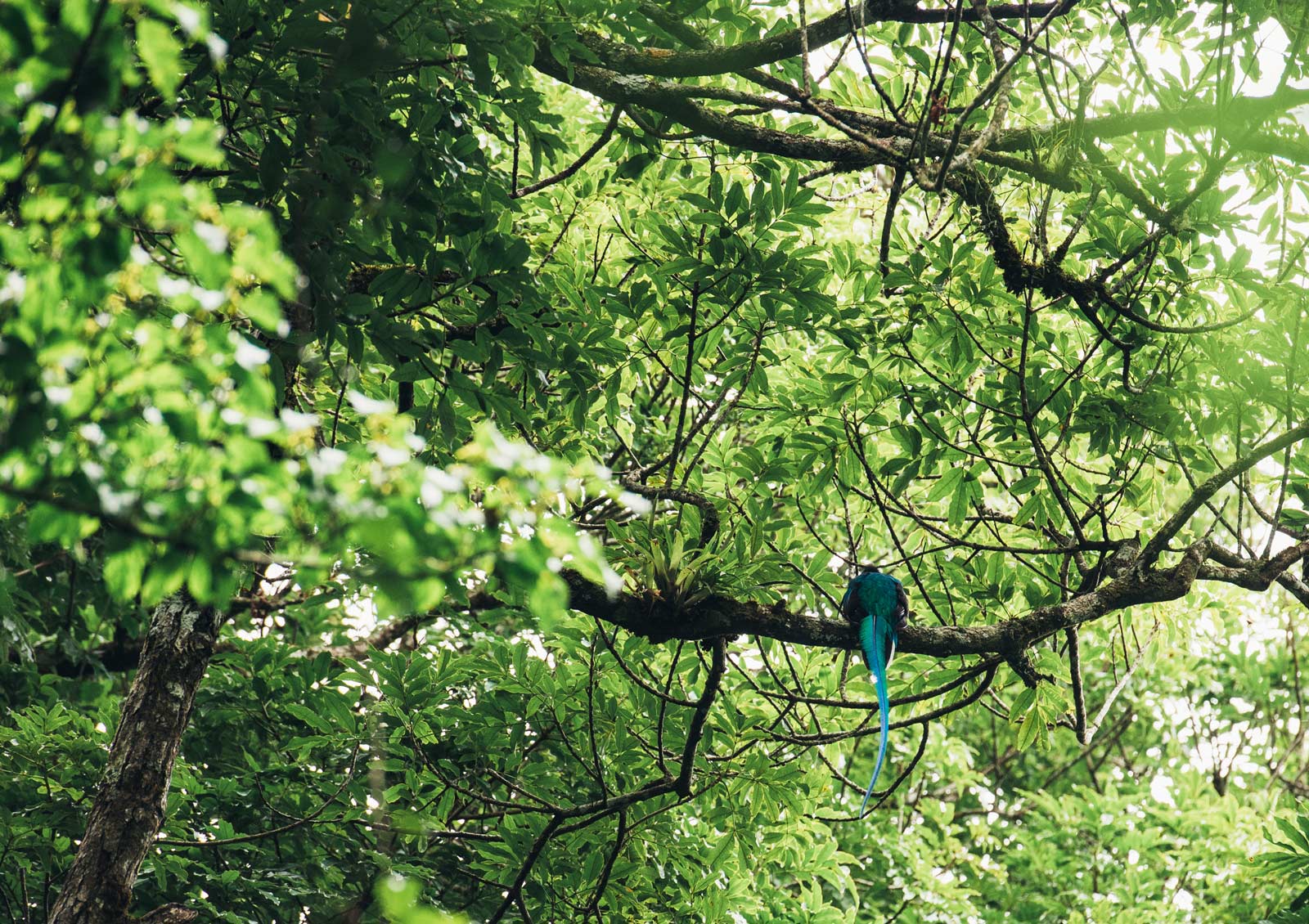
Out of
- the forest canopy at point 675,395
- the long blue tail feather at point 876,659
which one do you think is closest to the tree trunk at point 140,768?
the forest canopy at point 675,395

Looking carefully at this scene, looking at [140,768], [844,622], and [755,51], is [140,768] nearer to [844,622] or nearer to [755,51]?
[844,622]

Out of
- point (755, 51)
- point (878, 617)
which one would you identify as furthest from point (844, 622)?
point (755, 51)

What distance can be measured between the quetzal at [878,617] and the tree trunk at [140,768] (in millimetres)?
2000

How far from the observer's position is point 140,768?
2916 millimetres

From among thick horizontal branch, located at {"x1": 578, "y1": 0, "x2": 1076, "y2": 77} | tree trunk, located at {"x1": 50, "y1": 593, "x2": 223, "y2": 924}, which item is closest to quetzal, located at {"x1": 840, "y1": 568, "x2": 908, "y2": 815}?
thick horizontal branch, located at {"x1": 578, "y1": 0, "x2": 1076, "y2": 77}

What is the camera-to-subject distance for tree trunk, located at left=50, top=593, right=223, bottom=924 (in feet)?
9.18

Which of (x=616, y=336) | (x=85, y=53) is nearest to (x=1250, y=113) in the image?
(x=616, y=336)

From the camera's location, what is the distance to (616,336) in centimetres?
397

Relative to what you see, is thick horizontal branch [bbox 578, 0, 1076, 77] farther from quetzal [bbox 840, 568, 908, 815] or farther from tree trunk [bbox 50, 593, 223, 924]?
tree trunk [bbox 50, 593, 223, 924]

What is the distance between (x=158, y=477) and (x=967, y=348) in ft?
9.32

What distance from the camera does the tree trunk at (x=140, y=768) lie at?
2.80 metres

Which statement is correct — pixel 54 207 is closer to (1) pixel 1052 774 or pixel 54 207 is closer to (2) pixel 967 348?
(2) pixel 967 348

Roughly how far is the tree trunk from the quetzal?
2.00m

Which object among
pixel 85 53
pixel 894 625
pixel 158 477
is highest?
pixel 894 625
